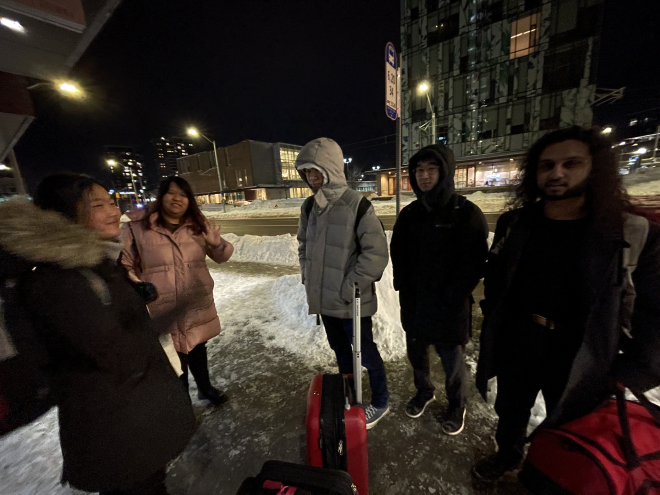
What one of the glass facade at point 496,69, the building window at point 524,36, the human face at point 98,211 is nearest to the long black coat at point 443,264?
the human face at point 98,211

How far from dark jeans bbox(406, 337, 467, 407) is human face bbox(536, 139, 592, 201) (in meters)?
1.36

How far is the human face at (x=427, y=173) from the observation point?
2.04 meters

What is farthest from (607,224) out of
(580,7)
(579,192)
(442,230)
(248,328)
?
(580,7)

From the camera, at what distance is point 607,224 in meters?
1.36

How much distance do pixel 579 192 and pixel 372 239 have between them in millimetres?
1243

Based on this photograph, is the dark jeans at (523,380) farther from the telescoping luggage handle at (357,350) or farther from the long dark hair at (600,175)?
the telescoping luggage handle at (357,350)

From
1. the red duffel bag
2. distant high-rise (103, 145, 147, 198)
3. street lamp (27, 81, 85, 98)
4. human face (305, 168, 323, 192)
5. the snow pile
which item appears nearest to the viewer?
the red duffel bag

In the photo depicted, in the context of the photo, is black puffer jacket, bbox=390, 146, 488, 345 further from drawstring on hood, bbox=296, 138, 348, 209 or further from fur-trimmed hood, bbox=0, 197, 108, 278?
fur-trimmed hood, bbox=0, 197, 108, 278

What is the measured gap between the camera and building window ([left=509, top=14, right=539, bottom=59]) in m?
23.3

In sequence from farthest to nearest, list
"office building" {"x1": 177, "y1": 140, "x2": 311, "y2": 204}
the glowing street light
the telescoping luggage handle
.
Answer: "office building" {"x1": 177, "y1": 140, "x2": 311, "y2": 204}
the glowing street light
the telescoping luggage handle

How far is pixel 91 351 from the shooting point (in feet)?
3.68

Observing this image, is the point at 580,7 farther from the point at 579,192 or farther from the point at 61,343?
the point at 61,343

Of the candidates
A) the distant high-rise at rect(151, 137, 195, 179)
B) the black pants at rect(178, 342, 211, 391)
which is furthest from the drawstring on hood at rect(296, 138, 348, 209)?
the distant high-rise at rect(151, 137, 195, 179)

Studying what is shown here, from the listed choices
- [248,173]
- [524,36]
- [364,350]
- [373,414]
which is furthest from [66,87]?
[248,173]
